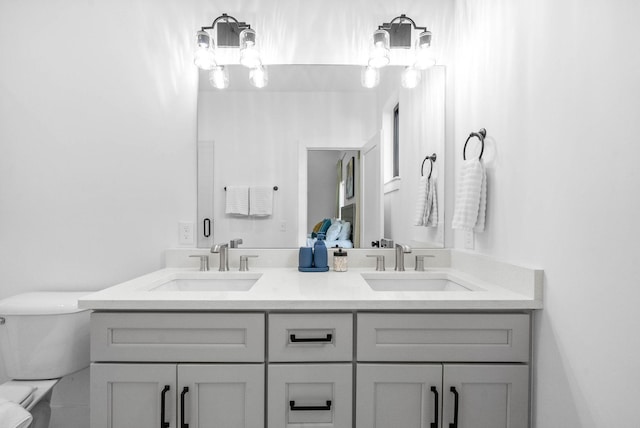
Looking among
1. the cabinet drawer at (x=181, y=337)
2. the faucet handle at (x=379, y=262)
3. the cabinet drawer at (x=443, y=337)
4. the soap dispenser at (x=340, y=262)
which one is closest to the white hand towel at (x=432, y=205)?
the faucet handle at (x=379, y=262)

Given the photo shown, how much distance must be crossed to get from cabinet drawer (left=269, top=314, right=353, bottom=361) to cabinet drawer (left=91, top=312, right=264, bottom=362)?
0.05 m

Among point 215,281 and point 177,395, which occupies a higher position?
point 215,281

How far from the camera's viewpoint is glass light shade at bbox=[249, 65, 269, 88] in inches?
73.7

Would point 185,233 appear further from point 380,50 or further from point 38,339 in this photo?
point 380,50

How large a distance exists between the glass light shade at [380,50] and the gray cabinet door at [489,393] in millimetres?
1392

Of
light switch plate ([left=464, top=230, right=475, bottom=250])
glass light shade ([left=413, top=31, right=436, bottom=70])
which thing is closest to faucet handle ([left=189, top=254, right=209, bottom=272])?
light switch plate ([left=464, top=230, right=475, bottom=250])

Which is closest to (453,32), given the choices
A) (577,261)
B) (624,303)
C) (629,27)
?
(629,27)

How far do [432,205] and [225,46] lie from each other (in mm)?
1339

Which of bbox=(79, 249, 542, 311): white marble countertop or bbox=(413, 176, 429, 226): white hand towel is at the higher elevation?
bbox=(413, 176, 429, 226): white hand towel

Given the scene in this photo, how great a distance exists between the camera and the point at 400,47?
188 cm

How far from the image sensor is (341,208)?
1.89 metres

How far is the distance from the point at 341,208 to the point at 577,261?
1057 mm

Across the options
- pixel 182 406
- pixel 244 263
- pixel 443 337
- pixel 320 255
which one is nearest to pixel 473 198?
pixel 443 337

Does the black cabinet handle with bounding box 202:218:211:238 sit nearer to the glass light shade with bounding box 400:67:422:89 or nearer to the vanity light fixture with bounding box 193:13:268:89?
the vanity light fixture with bounding box 193:13:268:89
